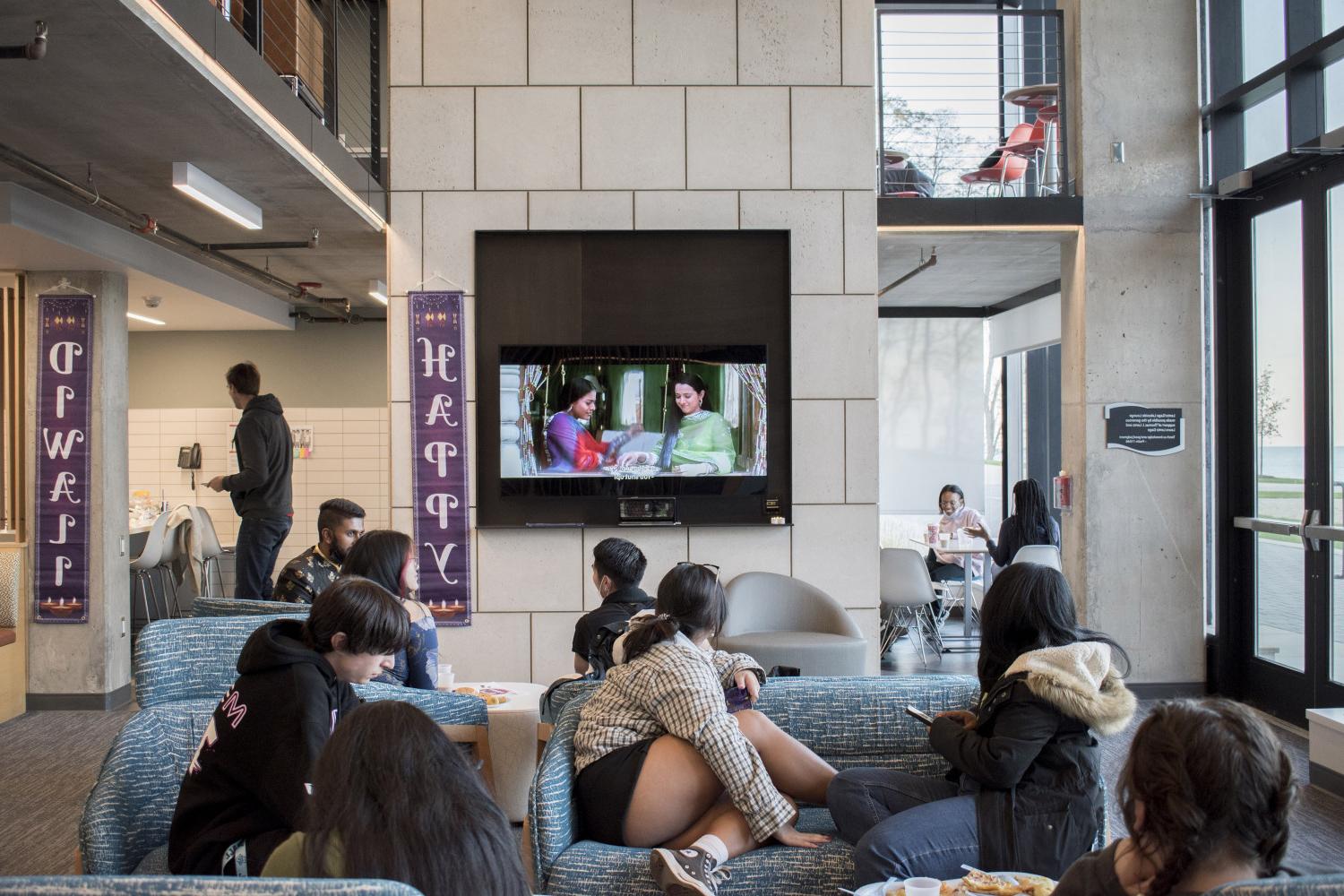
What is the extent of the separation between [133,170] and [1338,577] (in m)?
6.07

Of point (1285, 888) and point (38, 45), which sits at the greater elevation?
point (38, 45)

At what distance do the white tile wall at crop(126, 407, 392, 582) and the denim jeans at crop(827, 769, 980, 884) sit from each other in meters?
8.69

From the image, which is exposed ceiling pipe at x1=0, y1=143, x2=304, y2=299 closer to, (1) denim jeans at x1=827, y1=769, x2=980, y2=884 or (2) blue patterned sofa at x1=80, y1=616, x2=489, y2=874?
(2) blue patterned sofa at x1=80, y1=616, x2=489, y2=874

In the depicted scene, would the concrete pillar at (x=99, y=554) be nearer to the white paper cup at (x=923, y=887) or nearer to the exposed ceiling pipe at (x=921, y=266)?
the exposed ceiling pipe at (x=921, y=266)

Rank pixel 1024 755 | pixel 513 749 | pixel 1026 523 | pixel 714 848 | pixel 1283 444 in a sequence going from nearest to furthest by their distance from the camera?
pixel 1024 755 → pixel 714 848 → pixel 513 749 → pixel 1283 444 → pixel 1026 523

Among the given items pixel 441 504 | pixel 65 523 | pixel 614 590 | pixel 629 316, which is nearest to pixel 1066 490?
pixel 629 316

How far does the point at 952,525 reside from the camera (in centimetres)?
868

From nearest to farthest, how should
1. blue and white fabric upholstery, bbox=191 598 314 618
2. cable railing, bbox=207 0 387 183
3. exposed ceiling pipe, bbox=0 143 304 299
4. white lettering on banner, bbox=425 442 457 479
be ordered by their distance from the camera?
blue and white fabric upholstery, bbox=191 598 314 618
exposed ceiling pipe, bbox=0 143 304 299
white lettering on banner, bbox=425 442 457 479
cable railing, bbox=207 0 387 183

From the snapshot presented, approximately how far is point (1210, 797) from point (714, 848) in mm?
1424

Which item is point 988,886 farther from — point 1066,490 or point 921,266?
point 921,266

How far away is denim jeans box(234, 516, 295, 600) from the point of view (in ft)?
21.0

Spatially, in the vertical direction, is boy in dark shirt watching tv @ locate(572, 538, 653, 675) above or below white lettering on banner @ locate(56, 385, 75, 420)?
below

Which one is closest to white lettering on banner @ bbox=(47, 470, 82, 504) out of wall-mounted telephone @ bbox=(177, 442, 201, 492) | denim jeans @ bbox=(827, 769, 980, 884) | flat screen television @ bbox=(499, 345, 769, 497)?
flat screen television @ bbox=(499, 345, 769, 497)

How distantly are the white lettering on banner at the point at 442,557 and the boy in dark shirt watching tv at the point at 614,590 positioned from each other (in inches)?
61.7
